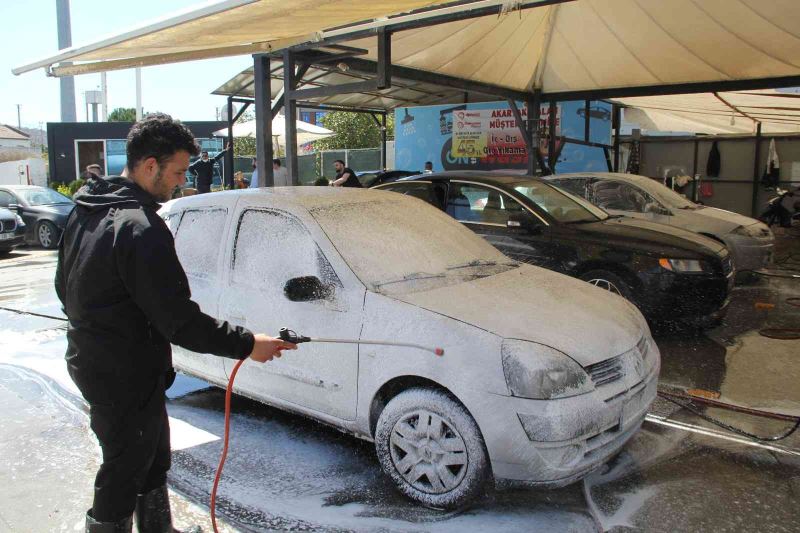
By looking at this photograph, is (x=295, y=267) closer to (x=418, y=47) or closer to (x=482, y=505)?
(x=482, y=505)

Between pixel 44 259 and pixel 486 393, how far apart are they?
12.7 metres

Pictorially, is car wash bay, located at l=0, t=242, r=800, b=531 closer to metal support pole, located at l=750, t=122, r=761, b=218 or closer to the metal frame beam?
the metal frame beam

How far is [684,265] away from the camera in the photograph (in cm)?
605

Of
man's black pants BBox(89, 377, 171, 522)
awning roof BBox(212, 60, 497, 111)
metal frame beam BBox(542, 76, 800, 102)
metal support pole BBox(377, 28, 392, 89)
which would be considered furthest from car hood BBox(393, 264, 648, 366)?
metal frame beam BBox(542, 76, 800, 102)

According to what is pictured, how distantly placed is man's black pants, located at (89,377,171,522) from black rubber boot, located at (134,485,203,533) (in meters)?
0.30

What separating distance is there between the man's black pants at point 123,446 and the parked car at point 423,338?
47.1 inches

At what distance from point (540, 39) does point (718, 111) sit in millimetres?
7488

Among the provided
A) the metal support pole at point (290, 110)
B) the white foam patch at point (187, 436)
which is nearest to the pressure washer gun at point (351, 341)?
the white foam patch at point (187, 436)

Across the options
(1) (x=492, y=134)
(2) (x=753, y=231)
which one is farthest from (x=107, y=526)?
(1) (x=492, y=134)

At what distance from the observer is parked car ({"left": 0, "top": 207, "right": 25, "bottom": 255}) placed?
43.5 ft

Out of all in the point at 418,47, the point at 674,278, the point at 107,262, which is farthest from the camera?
the point at 418,47

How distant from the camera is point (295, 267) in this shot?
386 cm

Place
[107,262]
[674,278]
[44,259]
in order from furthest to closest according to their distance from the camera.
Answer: [44,259]
[674,278]
[107,262]

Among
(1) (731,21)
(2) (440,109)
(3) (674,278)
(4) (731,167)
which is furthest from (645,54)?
(4) (731,167)
